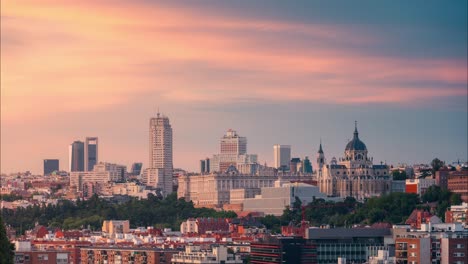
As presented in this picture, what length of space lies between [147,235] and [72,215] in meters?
32.6

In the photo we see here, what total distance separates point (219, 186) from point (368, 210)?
1893 inches

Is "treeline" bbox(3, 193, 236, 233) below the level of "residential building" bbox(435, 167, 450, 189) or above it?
below

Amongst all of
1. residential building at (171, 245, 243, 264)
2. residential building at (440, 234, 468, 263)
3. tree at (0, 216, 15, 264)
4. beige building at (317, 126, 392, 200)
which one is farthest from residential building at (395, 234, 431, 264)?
beige building at (317, 126, 392, 200)

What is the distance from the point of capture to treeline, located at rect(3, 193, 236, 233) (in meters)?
130

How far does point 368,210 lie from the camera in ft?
377

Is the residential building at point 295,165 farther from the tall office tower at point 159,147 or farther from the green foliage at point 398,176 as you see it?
the green foliage at point 398,176

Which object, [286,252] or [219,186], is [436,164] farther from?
[286,252]

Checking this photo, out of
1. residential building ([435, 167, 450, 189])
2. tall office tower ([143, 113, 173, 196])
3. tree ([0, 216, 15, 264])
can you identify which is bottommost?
tree ([0, 216, 15, 264])

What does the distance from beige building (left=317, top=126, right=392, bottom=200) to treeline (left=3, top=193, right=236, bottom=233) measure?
586 inches

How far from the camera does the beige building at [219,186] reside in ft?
526

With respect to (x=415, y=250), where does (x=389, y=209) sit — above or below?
above

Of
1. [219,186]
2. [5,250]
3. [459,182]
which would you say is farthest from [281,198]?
[5,250]

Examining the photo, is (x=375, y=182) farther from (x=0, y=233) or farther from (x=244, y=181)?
(x=0, y=233)

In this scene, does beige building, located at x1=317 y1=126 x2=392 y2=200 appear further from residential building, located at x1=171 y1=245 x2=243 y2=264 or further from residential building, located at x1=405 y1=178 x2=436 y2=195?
residential building, located at x1=171 y1=245 x2=243 y2=264
